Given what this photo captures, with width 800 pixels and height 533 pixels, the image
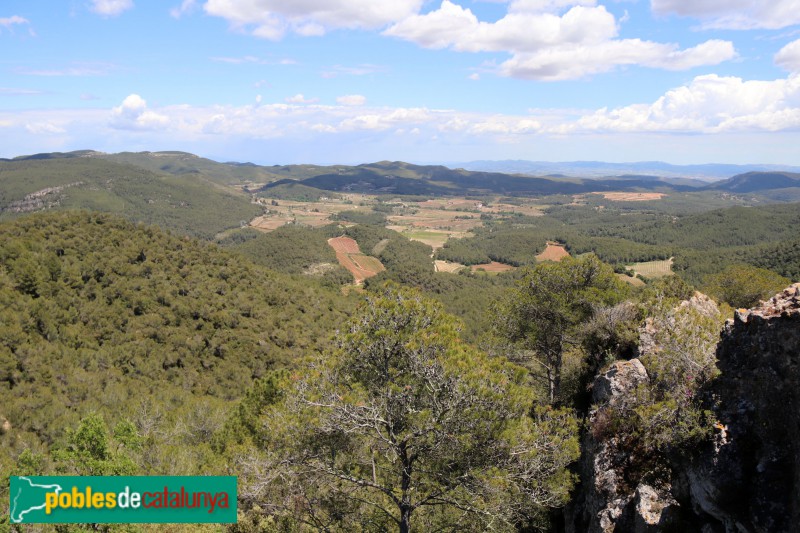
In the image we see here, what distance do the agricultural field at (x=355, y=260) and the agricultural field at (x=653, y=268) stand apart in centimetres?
7539

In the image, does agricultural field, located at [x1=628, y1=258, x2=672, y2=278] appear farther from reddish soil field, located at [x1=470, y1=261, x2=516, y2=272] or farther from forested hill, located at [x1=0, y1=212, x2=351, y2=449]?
forested hill, located at [x1=0, y1=212, x2=351, y2=449]

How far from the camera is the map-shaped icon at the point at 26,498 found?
11.8m

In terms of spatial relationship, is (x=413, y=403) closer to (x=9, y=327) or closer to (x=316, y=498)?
(x=316, y=498)

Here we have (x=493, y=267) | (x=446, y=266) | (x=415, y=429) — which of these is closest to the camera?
(x=415, y=429)

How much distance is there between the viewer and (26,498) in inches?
468

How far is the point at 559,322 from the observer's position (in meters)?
17.8

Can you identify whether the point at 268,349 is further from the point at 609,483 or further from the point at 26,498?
the point at 609,483

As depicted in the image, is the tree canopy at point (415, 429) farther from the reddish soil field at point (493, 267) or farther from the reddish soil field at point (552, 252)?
the reddish soil field at point (552, 252)

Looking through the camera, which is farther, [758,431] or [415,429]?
[415,429]

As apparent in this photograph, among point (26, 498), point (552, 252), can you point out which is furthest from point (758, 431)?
point (552, 252)

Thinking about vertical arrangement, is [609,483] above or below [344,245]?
above

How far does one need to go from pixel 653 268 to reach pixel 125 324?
5066 inches

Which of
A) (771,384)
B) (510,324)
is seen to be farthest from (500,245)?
(771,384)

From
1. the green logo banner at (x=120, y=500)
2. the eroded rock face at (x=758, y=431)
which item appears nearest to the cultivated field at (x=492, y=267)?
the green logo banner at (x=120, y=500)
